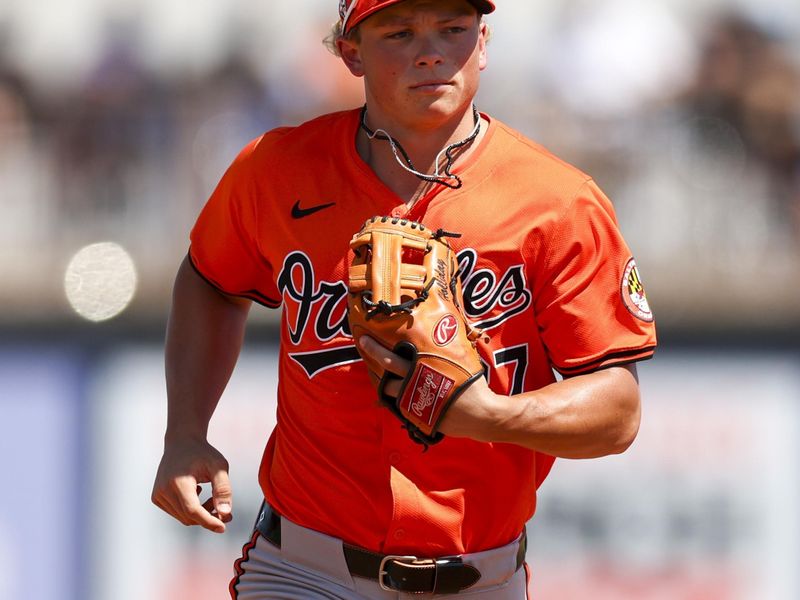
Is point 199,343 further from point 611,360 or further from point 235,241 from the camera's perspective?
point 611,360

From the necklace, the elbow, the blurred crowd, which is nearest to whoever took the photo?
the elbow

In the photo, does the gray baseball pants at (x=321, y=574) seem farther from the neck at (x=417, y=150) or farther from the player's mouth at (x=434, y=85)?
the player's mouth at (x=434, y=85)

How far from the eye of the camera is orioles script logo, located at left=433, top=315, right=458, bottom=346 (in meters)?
2.76

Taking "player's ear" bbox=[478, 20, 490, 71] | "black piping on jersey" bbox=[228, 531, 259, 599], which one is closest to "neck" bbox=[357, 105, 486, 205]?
"player's ear" bbox=[478, 20, 490, 71]

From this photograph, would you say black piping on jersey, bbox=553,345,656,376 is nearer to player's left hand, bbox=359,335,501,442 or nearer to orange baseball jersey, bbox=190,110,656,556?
orange baseball jersey, bbox=190,110,656,556

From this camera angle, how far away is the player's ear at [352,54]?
10.8ft

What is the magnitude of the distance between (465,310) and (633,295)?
1.26 ft

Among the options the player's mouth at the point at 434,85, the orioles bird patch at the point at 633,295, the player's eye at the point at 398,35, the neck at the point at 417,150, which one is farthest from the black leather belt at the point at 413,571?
the player's eye at the point at 398,35

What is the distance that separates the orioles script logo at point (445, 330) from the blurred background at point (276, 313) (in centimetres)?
400

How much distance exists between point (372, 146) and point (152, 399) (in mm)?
3675

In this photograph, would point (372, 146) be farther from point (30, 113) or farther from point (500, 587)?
point (30, 113)

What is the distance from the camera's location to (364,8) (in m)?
3.09

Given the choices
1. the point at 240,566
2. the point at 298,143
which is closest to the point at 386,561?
the point at 240,566

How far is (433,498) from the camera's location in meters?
3.07
